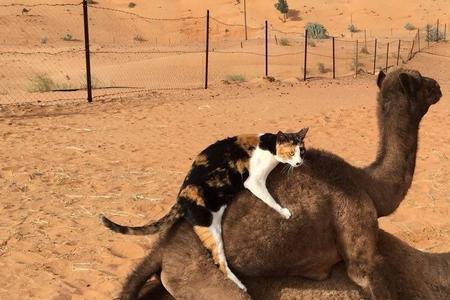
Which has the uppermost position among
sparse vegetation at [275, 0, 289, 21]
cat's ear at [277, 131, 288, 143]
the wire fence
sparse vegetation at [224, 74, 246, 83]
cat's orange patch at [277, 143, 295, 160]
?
sparse vegetation at [275, 0, 289, 21]

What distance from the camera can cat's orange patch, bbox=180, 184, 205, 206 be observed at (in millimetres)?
3529

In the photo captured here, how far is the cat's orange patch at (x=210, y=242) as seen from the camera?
3.41 meters

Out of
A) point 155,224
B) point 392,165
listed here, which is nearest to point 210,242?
point 155,224

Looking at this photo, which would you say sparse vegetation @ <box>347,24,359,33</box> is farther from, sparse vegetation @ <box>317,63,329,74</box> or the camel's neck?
the camel's neck

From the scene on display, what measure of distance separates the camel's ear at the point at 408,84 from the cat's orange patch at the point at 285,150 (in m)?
1.15

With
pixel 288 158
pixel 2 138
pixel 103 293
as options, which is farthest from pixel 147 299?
pixel 2 138

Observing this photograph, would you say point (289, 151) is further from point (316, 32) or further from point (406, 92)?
point (316, 32)

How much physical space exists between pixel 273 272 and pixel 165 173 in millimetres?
6667

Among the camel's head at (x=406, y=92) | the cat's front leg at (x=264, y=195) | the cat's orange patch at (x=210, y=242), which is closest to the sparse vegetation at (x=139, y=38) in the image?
the camel's head at (x=406, y=92)

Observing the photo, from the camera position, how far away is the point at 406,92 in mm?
4309

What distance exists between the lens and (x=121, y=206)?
8.32m

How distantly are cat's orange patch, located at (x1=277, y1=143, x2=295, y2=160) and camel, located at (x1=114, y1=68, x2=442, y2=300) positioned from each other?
6.4 inches

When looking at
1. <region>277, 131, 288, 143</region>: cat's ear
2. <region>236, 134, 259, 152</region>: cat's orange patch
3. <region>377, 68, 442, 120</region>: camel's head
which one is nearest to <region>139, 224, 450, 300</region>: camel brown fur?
<region>236, 134, 259, 152</region>: cat's orange patch

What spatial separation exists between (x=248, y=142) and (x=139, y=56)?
32303 millimetres
